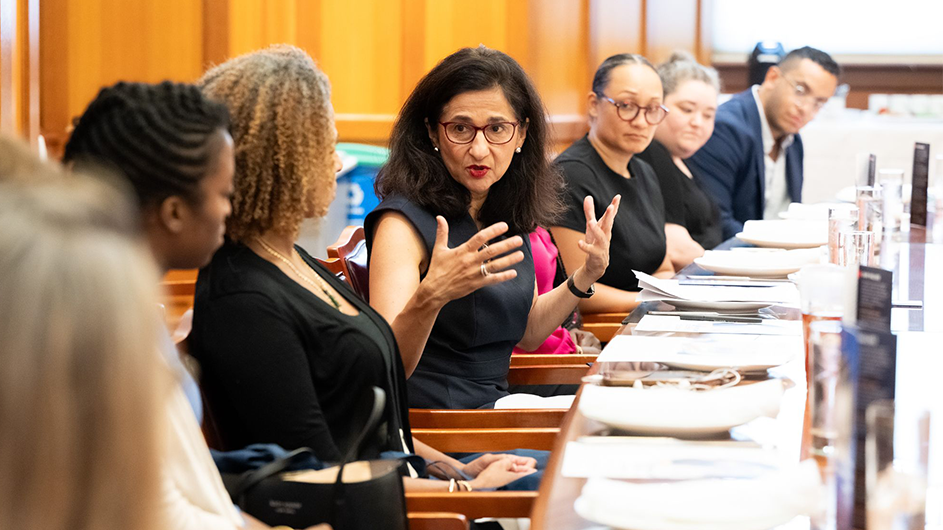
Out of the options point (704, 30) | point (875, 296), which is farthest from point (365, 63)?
point (704, 30)

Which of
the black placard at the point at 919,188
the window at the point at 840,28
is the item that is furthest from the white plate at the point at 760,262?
the window at the point at 840,28

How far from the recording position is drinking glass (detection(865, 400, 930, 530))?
98 cm

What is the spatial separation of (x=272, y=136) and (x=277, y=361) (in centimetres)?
34

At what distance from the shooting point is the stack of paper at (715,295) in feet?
7.67

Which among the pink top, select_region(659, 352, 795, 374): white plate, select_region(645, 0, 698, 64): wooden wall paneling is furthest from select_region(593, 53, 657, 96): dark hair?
select_region(645, 0, 698, 64): wooden wall paneling

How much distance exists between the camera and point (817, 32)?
824cm

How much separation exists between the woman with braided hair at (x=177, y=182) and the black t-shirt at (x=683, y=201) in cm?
324

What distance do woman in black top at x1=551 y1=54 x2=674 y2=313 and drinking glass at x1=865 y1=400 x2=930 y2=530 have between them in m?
2.21

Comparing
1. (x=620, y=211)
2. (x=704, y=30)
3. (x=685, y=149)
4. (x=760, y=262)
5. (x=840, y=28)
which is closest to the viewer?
(x=760, y=262)

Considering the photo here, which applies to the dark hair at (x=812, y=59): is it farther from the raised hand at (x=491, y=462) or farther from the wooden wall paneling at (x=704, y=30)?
the raised hand at (x=491, y=462)

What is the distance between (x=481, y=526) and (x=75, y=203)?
3.98 ft

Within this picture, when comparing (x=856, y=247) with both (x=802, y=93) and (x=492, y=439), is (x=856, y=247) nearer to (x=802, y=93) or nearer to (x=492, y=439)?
(x=492, y=439)

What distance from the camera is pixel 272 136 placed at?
156 centimetres

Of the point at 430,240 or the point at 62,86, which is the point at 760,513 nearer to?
the point at 430,240
